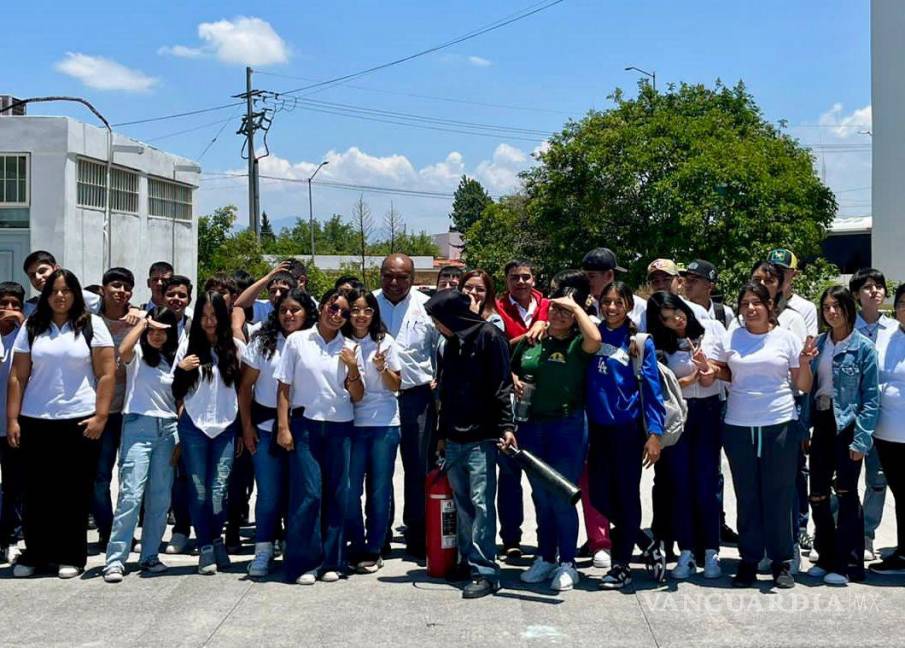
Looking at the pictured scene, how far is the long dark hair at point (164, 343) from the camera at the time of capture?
6.99 m

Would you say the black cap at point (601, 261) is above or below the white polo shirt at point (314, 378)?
above

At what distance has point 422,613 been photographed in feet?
19.8

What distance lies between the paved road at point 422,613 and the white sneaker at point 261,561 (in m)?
0.08

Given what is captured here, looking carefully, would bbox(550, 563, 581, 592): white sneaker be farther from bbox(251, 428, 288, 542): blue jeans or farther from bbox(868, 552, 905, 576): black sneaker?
bbox(868, 552, 905, 576): black sneaker

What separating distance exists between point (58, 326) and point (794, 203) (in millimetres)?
24413

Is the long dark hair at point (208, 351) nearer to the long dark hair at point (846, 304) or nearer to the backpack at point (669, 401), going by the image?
the backpack at point (669, 401)

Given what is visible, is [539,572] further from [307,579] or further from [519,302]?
[519,302]

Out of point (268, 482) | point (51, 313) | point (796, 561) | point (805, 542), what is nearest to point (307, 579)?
point (268, 482)

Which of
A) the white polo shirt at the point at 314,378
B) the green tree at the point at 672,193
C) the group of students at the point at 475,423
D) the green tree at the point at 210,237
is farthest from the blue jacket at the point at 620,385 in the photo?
the green tree at the point at 210,237

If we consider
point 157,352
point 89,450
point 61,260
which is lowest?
point 89,450

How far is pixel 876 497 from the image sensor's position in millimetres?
7492

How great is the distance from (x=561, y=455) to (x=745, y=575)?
55.0 inches

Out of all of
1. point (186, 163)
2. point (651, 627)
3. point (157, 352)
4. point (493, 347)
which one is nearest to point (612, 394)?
point (493, 347)

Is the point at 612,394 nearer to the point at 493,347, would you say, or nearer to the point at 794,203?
the point at 493,347
